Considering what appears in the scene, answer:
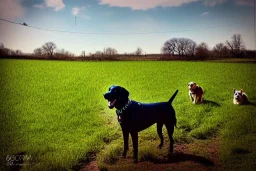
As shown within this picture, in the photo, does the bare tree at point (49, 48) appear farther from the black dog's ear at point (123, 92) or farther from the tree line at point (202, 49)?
the black dog's ear at point (123, 92)

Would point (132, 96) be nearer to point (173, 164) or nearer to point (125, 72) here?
point (125, 72)

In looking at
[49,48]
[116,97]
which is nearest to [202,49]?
[116,97]

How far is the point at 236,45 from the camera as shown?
6949mm

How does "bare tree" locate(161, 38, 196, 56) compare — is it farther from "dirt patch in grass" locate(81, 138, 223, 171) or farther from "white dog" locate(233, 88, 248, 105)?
"dirt patch in grass" locate(81, 138, 223, 171)

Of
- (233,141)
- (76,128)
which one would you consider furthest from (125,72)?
(233,141)

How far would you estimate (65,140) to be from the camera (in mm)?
5512

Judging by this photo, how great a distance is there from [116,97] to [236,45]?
4.63 metres

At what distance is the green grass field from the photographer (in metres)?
4.90

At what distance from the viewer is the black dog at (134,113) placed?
402 cm

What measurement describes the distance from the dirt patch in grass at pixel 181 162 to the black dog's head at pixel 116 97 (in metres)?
1.19

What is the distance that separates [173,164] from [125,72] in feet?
20.3

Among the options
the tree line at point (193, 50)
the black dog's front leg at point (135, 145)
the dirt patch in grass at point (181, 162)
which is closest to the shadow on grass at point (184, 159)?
the dirt patch in grass at point (181, 162)

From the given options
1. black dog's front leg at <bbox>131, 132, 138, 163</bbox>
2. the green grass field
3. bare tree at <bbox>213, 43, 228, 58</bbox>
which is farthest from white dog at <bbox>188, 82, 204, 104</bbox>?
black dog's front leg at <bbox>131, 132, 138, 163</bbox>

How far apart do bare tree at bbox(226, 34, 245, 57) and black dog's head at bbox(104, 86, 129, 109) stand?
14.2ft
